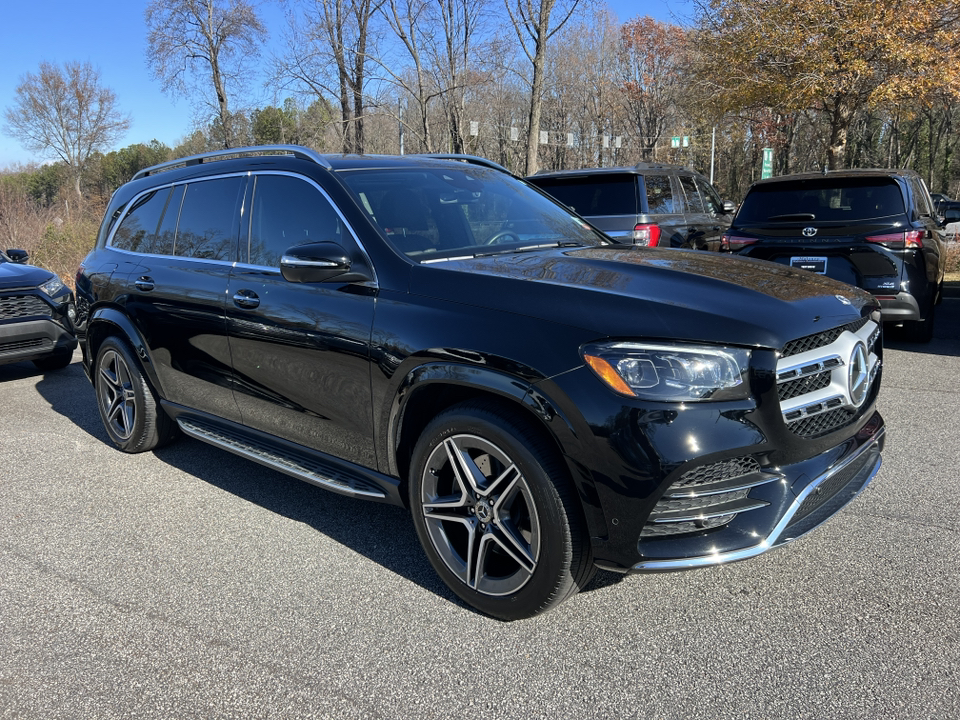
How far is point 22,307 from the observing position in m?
7.72

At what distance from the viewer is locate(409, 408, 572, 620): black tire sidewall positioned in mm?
2730

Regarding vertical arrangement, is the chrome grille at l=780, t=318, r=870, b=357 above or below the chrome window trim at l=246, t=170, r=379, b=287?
below

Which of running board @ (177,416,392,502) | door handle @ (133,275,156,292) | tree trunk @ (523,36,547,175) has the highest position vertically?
tree trunk @ (523,36,547,175)

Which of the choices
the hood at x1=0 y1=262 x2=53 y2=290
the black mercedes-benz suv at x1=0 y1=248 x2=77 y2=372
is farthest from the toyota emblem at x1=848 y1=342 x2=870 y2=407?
the hood at x1=0 y1=262 x2=53 y2=290

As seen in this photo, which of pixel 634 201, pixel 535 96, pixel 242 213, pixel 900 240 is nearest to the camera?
pixel 242 213

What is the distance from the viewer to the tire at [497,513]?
2742 millimetres

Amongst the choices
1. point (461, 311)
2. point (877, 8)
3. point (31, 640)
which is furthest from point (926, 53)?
point (31, 640)

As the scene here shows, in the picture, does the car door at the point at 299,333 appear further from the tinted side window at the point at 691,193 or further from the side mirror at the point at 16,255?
the tinted side window at the point at 691,193

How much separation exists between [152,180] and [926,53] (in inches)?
559

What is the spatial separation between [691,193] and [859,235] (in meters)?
3.06

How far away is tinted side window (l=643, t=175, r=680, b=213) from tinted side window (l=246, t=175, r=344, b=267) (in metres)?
5.62

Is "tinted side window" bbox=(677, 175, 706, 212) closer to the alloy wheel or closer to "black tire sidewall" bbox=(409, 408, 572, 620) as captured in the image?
the alloy wheel

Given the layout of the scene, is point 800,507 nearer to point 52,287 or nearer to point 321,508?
point 321,508

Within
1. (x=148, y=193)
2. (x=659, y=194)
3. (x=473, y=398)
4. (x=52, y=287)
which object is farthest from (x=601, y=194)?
(x=473, y=398)
